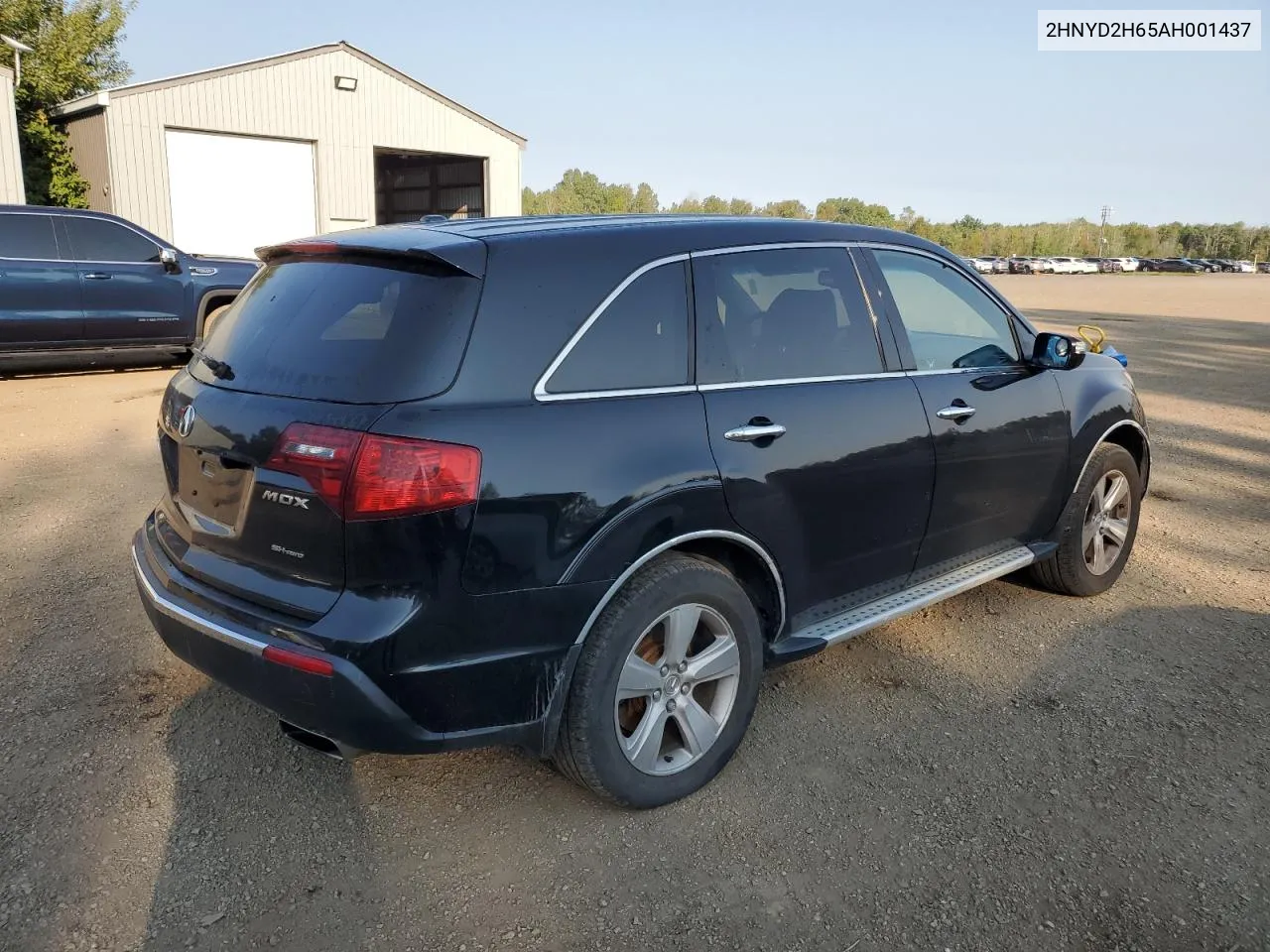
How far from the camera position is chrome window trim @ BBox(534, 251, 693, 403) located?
2680 mm

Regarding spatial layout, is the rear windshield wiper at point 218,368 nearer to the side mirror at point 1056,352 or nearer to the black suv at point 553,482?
the black suv at point 553,482

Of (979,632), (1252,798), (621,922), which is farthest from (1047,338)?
(621,922)

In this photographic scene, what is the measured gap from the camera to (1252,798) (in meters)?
3.11

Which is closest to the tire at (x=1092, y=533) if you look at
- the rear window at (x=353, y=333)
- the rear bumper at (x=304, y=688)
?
the rear bumper at (x=304, y=688)

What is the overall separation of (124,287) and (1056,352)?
33.7 ft

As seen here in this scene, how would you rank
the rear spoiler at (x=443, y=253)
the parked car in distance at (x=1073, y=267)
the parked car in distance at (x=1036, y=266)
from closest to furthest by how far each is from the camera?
the rear spoiler at (x=443, y=253), the parked car in distance at (x=1036, y=266), the parked car in distance at (x=1073, y=267)

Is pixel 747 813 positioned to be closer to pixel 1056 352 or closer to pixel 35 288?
pixel 1056 352

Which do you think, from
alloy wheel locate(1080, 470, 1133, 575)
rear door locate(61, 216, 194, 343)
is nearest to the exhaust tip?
alloy wheel locate(1080, 470, 1133, 575)

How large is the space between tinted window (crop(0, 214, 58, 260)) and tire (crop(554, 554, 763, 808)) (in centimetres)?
1027

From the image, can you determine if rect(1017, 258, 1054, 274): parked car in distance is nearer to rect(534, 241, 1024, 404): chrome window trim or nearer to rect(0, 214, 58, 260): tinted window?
rect(0, 214, 58, 260): tinted window

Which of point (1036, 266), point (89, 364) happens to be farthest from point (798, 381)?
point (1036, 266)

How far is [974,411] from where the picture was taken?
3.90 metres

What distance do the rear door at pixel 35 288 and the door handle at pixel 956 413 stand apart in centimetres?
1016

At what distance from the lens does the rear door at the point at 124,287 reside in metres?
10.9
